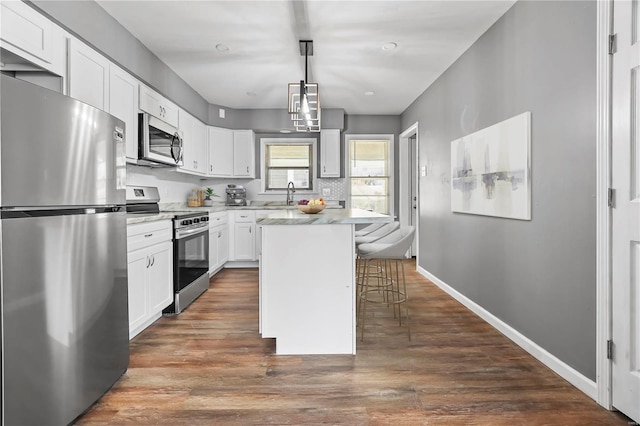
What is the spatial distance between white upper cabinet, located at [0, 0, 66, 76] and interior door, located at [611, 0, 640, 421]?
10.1ft

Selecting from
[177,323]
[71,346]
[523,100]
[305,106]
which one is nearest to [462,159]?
[523,100]

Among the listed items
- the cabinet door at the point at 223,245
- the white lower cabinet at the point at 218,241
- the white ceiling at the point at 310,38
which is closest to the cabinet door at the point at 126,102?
the white ceiling at the point at 310,38

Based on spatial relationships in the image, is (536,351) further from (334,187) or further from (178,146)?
(334,187)

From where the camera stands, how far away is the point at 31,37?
212 centimetres

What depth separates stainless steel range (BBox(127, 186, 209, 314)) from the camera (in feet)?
11.2

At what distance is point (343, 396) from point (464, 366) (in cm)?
86

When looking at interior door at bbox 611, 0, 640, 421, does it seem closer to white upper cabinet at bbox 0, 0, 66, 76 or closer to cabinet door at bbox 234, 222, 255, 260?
white upper cabinet at bbox 0, 0, 66, 76

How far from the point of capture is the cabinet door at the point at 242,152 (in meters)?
5.96

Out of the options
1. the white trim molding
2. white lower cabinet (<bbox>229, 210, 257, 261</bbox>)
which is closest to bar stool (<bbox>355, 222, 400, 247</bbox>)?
the white trim molding

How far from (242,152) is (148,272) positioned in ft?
11.2

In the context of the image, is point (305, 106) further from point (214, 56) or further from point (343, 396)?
point (343, 396)

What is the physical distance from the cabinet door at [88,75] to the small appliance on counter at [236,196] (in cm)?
305

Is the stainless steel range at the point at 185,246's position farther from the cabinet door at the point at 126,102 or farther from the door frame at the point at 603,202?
the door frame at the point at 603,202

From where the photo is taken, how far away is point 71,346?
169cm
